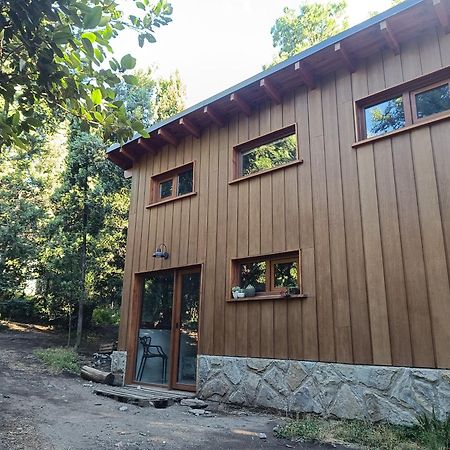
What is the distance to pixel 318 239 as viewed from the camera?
17.9ft

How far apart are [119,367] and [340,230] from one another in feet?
15.9

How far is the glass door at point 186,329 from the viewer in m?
6.74

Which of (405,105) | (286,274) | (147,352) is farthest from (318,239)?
(147,352)

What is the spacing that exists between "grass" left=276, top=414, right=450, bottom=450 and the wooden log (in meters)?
3.94

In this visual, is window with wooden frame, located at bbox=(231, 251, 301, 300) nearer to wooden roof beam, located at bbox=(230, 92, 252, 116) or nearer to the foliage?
the foliage

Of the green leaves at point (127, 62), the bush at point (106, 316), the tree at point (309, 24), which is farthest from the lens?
the tree at point (309, 24)

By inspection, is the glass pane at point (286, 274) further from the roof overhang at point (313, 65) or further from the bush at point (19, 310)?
the bush at point (19, 310)

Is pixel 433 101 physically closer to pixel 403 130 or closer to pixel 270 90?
pixel 403 130

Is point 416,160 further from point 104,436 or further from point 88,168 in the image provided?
point 88,168

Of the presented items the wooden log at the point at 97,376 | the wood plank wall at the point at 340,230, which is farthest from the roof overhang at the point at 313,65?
the wooden log at the point at 97,376

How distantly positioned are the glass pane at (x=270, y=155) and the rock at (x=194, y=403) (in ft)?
11.8

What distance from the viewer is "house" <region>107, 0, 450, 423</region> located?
4.56 m

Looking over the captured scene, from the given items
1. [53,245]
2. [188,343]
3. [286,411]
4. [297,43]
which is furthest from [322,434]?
[297,43]

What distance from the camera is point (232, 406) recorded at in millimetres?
5793
